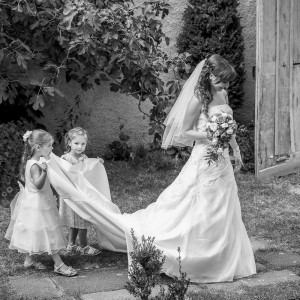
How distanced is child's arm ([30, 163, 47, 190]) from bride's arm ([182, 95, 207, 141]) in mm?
1090

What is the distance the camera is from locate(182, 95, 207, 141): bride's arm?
5.64m

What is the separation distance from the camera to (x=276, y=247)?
21.2 feet

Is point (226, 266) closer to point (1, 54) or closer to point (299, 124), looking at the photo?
point (1, 54)

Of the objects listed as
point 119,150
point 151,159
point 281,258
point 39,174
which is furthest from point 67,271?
point 119,150

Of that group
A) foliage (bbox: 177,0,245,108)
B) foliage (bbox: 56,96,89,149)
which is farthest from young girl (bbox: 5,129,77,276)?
foliage (bbox: 177,0,245,108)

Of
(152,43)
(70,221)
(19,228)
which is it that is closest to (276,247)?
(70,221)

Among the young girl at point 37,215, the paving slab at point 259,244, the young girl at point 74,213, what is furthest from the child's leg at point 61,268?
the paving slab at point 259,244

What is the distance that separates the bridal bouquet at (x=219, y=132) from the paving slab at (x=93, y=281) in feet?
3.60

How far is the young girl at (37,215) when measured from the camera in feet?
18.3

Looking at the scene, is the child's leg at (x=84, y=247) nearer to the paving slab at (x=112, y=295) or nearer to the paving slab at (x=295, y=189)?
Result: the paving slab at (x=112, y=295)

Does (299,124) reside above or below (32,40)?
below

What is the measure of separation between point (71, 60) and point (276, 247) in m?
3.26

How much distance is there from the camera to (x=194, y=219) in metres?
5.57

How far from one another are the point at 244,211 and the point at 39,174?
2.72 meters
